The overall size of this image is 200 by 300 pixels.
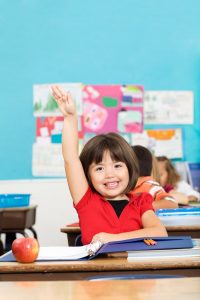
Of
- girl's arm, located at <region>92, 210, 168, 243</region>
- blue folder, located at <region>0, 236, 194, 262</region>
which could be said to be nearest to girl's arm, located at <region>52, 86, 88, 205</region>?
girl's arm, located at <region>92, 210, 168, 243</region>

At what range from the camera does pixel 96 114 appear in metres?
6.61

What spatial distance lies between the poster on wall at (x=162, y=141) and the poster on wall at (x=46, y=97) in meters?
0.63

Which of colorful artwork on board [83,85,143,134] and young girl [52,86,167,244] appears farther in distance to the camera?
colorful artwork on board [83,85,143,134]

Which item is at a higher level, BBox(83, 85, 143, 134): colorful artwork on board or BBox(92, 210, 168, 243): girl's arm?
BBox(83, 85, 143, 134): colorful artwork on board

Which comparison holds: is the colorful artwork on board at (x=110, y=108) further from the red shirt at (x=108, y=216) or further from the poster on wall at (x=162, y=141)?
the red shirt at (x=108, y=216)

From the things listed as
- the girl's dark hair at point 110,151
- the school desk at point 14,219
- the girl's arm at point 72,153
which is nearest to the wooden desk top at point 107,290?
the girl's arm at point 72,153

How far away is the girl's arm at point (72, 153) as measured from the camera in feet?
9.02

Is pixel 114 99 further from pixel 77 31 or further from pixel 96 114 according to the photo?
pixel 77 31

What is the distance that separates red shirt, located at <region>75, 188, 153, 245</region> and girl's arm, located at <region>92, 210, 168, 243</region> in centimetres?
3

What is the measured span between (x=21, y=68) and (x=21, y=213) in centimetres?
165

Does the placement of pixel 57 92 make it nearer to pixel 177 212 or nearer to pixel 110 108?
pixel 177 212

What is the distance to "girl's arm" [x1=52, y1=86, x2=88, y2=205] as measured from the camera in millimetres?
2748

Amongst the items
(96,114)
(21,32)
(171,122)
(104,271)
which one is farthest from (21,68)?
(104,271)

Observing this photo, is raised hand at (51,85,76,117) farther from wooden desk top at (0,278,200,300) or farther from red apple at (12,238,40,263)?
wooden desk top at (0,278,200,300)
